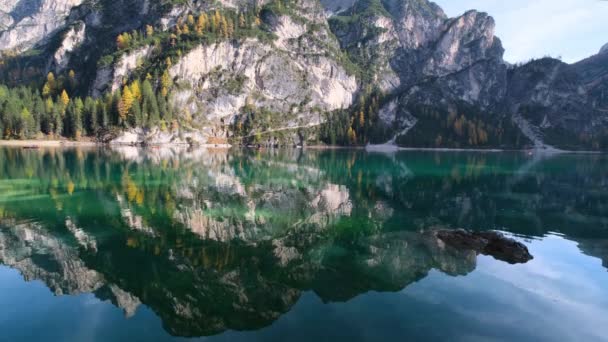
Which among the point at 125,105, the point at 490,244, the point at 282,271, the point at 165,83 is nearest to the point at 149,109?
the point at 125,105

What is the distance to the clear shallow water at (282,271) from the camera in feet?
43.7

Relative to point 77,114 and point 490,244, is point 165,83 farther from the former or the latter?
point 490,244

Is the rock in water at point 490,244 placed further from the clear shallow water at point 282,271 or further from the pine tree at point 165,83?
the pine tree at point 165,83

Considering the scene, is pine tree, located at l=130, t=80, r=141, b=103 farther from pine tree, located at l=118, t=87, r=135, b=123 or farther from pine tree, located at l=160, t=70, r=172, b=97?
pine tree, located at l=160, t=70, r=172, b=97

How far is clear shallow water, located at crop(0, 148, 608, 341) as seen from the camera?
1331 centimetres

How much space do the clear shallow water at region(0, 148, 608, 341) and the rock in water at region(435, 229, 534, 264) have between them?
32.8 inches

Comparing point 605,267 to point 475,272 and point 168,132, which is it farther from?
point 168,132

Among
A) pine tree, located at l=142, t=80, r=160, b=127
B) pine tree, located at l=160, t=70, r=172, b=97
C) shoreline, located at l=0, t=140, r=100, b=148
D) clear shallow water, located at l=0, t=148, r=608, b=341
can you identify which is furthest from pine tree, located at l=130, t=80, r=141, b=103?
clear shallow water, located at l=0, t=148, r=608, b=341

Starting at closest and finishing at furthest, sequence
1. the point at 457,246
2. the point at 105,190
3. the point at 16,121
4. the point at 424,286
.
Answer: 1. the point at 424,286
2. the point at 457,246
3. the point at 105,190
4. the point at 16,121

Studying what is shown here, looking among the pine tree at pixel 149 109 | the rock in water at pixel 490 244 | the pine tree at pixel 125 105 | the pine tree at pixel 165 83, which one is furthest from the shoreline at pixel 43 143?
the rock in water at pixel 490 244

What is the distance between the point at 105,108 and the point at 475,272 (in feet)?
483

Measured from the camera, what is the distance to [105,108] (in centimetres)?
13512

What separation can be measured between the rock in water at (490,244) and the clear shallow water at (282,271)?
0.83m

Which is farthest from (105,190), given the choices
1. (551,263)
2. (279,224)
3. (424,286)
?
(551,263)
